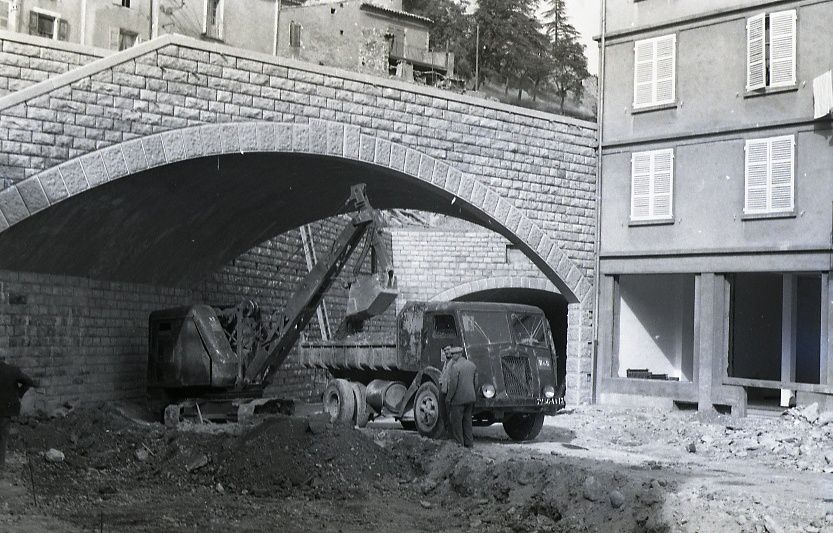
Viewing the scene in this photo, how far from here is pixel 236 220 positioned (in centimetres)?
2264

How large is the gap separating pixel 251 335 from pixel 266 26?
79.2 ft

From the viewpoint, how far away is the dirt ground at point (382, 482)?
1014 cm

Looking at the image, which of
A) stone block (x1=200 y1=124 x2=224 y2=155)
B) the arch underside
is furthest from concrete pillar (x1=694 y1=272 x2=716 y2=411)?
stone block (x1=200 y1=124 x2=224 y2=155)

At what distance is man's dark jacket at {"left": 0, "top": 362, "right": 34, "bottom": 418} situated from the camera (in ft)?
35.1

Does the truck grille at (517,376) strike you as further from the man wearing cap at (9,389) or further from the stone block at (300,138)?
the man wearing cap at (9,389)

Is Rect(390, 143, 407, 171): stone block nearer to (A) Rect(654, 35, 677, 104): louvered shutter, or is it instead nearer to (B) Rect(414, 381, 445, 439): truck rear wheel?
(B) Rect(414, 381, 445, 439): truck rear wheel

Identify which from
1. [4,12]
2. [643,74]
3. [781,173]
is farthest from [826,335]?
[4,12]

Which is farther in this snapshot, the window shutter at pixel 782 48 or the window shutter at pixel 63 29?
the window shutter at pixel 63 29

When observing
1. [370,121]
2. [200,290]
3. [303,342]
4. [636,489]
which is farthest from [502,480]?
[200,290]

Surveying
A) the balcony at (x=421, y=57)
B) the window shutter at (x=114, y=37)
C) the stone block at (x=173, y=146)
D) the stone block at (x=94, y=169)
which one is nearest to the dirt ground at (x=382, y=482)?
the stone block at (x=94, y=169)

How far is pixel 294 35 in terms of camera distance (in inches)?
1777

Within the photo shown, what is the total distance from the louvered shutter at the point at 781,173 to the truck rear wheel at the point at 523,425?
749 centimetres

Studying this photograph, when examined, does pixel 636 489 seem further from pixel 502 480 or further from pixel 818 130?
pixel 818 130

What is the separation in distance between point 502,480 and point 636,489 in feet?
5.26
